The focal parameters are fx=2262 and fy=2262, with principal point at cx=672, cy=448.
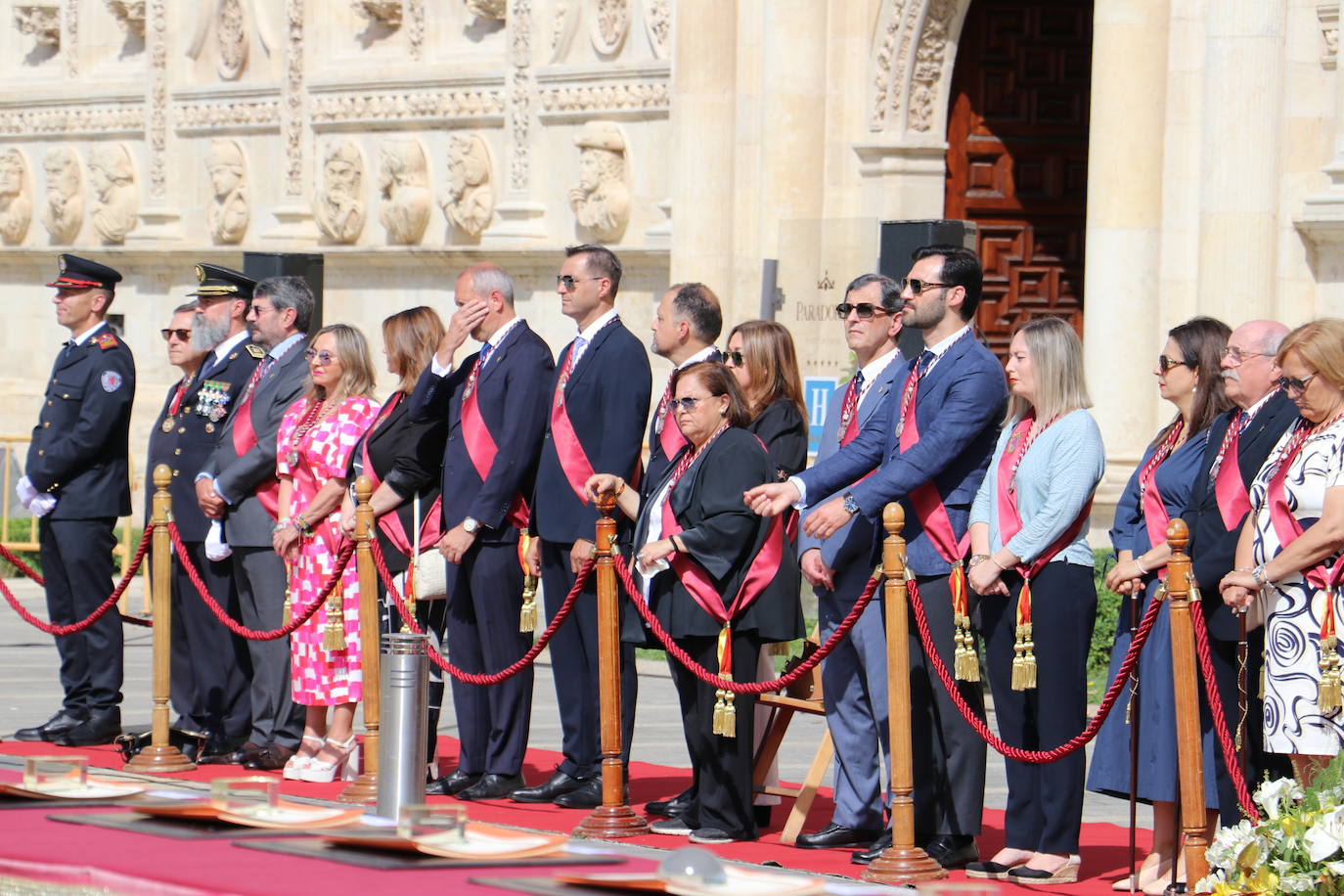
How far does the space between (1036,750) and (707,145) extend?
8.91m

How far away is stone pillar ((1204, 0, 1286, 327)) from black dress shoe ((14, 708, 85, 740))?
244 inches

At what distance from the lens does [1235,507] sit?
679cm

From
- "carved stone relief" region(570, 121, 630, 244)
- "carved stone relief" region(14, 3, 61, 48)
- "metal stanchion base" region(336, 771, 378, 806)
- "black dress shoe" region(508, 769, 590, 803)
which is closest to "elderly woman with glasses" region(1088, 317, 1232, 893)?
"black dress shoe" region(508, 769, 590, 803)

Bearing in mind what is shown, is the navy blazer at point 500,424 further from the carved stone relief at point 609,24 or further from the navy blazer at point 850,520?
the carved stone relief at point 609,24

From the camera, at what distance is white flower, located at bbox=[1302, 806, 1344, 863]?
5.38 m

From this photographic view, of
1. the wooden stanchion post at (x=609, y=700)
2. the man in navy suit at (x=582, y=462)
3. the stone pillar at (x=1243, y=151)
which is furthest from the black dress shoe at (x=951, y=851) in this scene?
the stone pillar at (x=1243, y=151)

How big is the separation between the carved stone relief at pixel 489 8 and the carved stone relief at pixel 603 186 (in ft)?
6.15

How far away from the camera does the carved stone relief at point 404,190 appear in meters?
18.1

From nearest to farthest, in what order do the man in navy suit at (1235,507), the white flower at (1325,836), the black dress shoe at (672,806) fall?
the white flower at (1325,836) < the man in navy suit at (1235,507) < the black dress shoe at (672,806)

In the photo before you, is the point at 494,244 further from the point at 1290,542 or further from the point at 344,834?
the point at 344,834

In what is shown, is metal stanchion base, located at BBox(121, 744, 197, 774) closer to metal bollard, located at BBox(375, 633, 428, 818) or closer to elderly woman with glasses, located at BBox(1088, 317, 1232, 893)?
metal bollard, located at BBox(375, 633, 428, 818)

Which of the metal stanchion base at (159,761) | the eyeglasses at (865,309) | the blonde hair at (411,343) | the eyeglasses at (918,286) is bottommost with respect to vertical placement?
the metal stanchion base at (159,761)

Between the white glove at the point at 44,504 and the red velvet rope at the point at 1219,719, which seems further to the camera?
the white glove at the point at 44,504

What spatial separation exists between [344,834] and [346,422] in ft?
16.8
